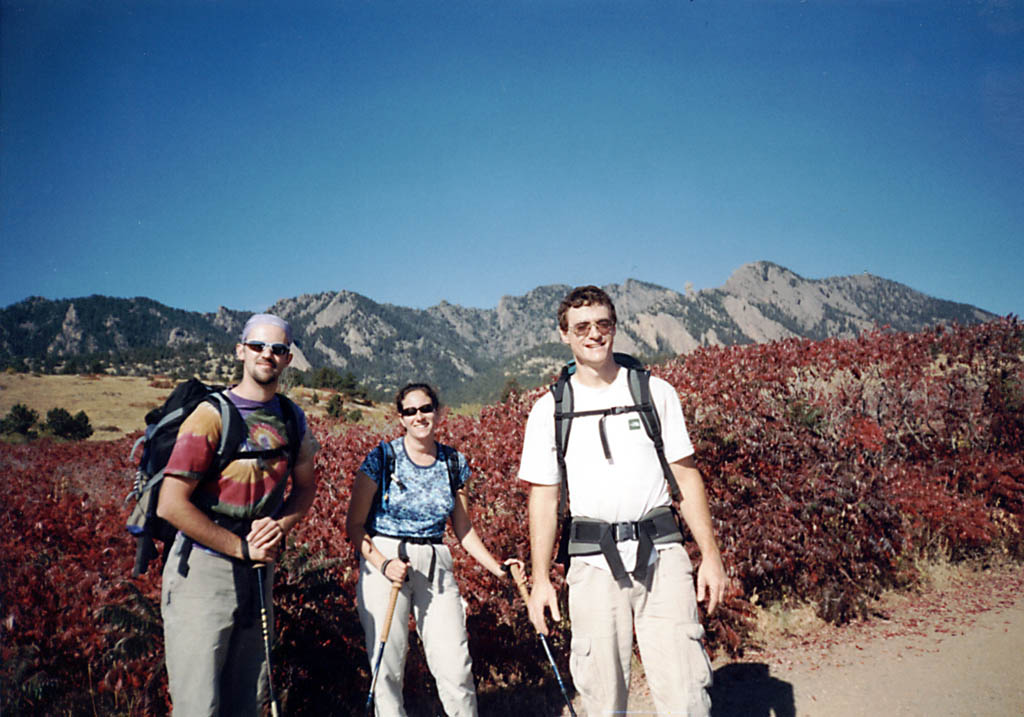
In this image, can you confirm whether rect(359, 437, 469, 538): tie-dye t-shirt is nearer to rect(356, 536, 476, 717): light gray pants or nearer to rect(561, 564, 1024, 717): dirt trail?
rect(356, 536, 476, 717): light gray pants

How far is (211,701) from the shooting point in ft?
8.05

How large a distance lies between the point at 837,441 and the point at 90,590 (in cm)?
592

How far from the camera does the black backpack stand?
2527mm

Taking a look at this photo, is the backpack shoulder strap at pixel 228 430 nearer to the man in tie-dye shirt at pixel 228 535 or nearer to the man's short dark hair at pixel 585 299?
the man in tie-dye shirt at pixel 228 535

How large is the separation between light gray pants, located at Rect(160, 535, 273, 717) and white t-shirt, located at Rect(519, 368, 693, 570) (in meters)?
1.35

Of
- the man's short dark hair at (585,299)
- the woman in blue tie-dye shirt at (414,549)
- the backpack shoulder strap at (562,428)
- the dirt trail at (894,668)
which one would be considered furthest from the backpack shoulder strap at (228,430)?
the dirt trail at (894,668)

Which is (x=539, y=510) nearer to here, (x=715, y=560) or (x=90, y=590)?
(x=715, y=560)

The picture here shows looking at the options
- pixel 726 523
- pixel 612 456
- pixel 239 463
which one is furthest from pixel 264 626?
pixel 726 523

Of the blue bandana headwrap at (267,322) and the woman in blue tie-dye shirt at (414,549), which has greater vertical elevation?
the blue bandana headwrap at (267,322)

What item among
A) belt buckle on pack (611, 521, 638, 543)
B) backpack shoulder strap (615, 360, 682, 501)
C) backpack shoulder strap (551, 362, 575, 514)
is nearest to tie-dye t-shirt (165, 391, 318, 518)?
backpack shoulder strap (551, 362, 575, 514)

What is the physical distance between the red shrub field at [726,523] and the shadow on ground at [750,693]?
0.73ft

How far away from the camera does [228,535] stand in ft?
8.41

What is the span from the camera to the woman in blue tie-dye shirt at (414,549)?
121 inches

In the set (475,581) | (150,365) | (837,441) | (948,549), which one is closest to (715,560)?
(475,581)
